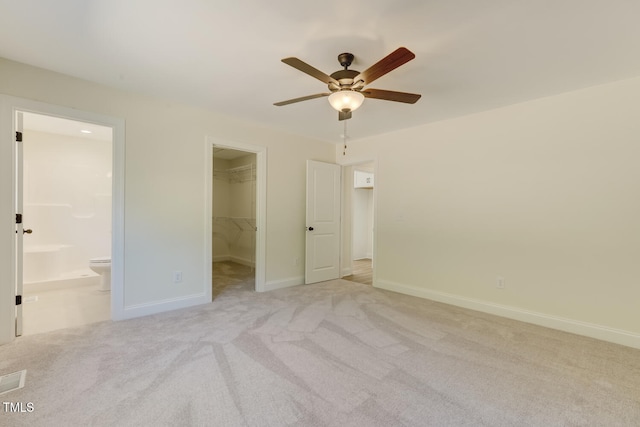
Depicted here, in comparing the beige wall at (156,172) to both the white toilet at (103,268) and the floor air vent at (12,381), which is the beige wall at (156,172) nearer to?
the floor air vent at (12,381)

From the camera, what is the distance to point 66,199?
470cm

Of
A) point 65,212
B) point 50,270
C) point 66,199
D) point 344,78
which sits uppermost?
point 344,78

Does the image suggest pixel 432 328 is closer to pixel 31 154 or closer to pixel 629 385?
pixel 629 385

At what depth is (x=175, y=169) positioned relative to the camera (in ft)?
11.3

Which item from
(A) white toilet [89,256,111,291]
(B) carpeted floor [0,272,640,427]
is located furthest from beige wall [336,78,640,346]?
(A) white toilet [89,256,111,291]

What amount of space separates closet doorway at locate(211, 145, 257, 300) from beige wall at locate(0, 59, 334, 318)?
2.27 meters

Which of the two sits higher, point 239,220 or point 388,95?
point 388,95

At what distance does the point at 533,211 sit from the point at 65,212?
680 cm

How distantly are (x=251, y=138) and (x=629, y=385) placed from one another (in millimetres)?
4457

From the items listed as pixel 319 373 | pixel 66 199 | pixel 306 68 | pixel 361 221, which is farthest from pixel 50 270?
pixel 361 221

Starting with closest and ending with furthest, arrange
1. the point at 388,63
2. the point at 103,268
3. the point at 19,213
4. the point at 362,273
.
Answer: the point at 388,63 < the point at 19,213 < the point at 103,268 < the point at 362,273

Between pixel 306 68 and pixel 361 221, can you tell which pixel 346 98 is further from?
pixel 361 221

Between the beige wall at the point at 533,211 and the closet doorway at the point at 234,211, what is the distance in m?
3.30

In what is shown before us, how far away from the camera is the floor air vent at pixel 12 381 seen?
187 cm
